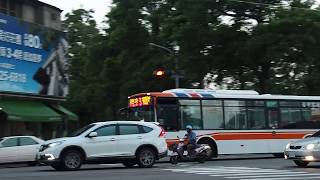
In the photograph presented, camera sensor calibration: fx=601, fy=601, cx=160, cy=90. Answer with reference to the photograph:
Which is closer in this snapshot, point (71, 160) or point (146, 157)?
point (71, 160)

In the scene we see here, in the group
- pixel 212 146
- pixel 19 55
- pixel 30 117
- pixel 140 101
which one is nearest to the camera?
pixel 140 101

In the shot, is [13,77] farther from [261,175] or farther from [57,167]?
[261,175]

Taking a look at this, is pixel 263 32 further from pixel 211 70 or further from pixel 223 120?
pixel 223 120

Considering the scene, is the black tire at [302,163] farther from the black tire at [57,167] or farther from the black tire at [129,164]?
the black tire at [57,167]

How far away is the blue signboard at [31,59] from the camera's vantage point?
113ft

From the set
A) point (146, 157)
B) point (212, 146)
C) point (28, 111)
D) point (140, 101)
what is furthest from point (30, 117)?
point (146, 157)

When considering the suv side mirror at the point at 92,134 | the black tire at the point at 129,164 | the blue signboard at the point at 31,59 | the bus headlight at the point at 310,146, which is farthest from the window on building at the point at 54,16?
the bus headlight at the point at 310,146

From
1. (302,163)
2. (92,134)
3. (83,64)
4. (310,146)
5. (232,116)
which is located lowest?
(302,163)

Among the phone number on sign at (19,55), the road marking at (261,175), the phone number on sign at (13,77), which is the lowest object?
the road marking at (261,175)

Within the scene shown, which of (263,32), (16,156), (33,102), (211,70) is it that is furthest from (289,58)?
(16,156)

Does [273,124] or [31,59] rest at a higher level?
[31,59]

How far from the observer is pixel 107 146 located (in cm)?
2139

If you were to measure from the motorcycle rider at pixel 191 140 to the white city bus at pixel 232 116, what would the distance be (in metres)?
1.39

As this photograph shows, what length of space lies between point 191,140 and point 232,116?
404 centimetres
